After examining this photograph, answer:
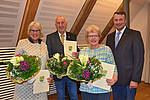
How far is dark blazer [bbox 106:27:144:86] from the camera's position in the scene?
6.26 ft

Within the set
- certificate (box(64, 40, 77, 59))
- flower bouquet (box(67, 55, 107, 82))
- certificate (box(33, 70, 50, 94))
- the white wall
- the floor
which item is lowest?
the floor

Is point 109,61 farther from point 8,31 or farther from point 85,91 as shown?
point 8,31

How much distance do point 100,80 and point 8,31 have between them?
85.5 inches

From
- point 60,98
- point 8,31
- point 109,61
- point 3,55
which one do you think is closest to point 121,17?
point 109,61

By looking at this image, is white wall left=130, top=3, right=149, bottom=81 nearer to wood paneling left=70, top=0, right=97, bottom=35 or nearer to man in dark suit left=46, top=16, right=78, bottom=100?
wood paneling left=70, top=0, right=97, bottom=35

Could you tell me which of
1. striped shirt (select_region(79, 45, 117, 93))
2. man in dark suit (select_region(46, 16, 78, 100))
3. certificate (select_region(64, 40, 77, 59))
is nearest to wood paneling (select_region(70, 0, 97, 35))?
man in dark suit (select_region(46, 16, 78, 100))

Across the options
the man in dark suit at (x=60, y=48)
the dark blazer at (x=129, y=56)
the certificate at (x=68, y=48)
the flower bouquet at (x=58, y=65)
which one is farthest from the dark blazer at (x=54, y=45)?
the dark blazer at (x=129, y=56)

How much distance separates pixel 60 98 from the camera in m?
2.32

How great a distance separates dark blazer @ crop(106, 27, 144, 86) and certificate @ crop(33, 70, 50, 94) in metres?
0.95

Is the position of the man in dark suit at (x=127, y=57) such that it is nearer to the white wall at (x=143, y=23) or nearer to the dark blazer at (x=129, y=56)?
the dark blazer at (x=129, y=56)

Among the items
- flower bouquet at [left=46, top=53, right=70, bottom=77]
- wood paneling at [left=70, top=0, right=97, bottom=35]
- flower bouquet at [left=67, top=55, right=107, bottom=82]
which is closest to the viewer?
flower bouquet at [left=67, top=55, right=107, bottom=82]

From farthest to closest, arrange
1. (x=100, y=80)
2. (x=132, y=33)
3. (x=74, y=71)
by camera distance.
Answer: (x=132, y=33), (x=100, y=80), (x=74, y=71)

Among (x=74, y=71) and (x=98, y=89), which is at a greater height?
(x=74, y=71)

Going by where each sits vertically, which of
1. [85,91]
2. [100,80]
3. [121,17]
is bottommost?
[85,91]
